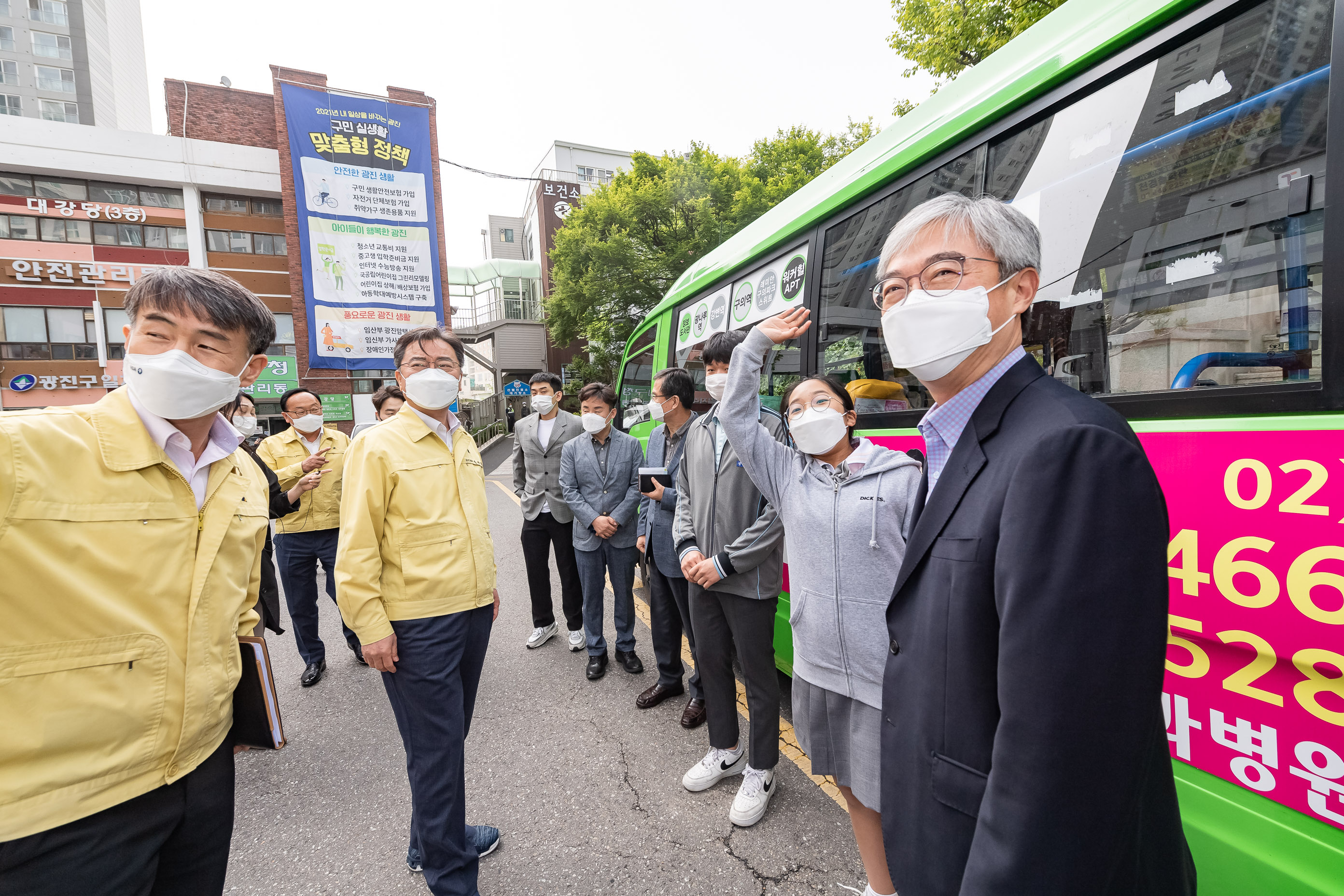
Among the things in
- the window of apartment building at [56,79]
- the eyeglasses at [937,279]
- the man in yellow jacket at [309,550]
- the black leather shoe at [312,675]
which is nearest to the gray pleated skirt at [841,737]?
the eyeglasses at [937,279]

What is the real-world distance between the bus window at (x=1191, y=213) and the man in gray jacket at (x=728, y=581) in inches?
45.4

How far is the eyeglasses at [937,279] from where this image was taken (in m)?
1.12

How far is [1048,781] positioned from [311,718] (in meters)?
4.00

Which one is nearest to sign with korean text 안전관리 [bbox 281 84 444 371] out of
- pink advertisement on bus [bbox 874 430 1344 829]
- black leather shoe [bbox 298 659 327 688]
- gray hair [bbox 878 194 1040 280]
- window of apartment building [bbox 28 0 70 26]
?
black leather shoe [bbox 298 659 327 688]

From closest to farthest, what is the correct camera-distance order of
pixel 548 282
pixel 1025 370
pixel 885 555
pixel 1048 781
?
pixel 1048 781 < pixel 1025 370 < pixel 885 555 < pixel 548 282

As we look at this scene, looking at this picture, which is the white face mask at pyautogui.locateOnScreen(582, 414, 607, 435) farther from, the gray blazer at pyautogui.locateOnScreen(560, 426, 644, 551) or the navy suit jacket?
the navy suit jacket

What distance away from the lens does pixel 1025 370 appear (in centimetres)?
101

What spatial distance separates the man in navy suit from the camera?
29.9 inches

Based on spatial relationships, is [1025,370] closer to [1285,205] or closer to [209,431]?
[1285,205]

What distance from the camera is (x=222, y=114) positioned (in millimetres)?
21516

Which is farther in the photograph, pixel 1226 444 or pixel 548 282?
pixel 548 282

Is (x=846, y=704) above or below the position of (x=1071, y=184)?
below

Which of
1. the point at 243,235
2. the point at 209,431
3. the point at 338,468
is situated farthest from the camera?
the point at 243,235

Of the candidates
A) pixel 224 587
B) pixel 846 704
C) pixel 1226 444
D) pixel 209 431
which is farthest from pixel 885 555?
pixel 209 431
